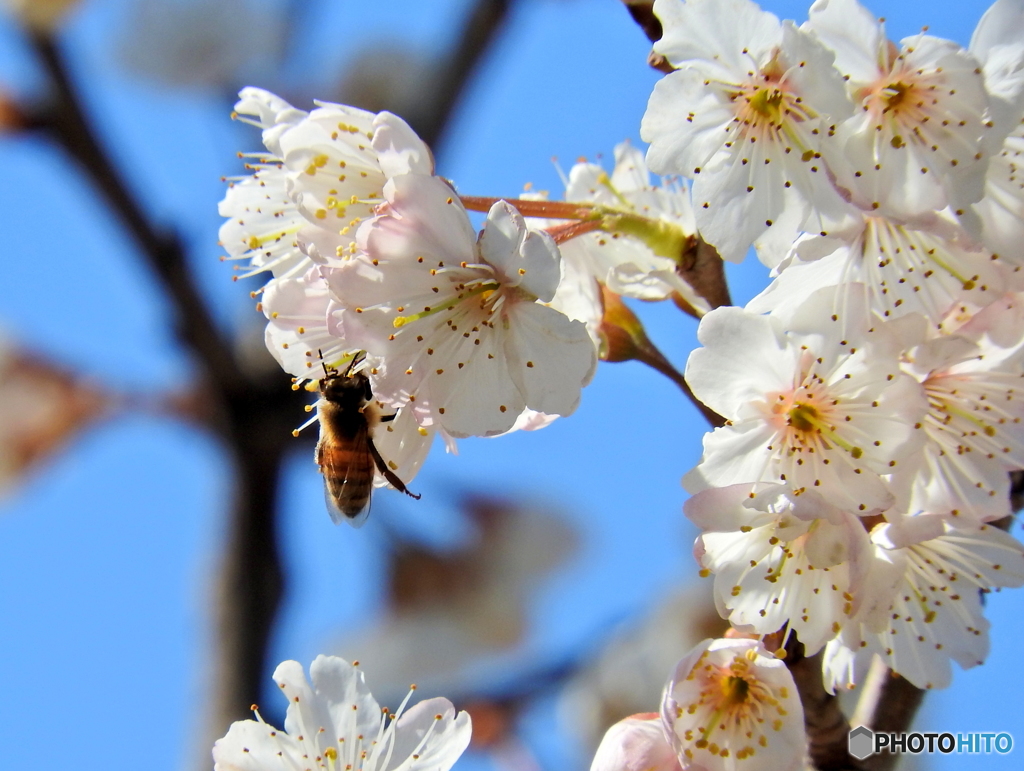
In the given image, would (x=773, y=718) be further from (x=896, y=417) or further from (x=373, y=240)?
Answer: (x=373, y=240)

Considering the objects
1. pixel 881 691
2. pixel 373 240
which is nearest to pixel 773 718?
pixel 881 691

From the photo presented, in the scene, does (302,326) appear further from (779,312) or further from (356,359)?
(779,312)

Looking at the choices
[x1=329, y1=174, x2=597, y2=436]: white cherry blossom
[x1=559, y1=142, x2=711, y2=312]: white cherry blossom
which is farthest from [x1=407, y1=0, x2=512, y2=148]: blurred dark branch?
[x1=329, y1=174, x2=597, y2=436]: white cherry blossom

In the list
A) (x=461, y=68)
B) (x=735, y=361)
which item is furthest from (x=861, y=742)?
(x=461, y=68)

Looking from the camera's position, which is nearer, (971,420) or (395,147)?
(395,147)

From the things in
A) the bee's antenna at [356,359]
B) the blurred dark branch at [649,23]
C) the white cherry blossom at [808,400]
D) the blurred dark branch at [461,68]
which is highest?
the blurred dark branch at [461,68]

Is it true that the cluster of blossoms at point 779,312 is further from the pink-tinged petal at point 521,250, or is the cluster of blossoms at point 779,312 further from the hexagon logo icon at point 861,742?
the hexagon logo icon at point 861,742

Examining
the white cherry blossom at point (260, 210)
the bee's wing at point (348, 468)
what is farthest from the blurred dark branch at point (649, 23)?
the bee's wing at point (348, 468)

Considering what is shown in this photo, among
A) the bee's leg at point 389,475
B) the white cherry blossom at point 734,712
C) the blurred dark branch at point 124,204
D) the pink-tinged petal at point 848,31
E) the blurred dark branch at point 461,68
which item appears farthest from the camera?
the blurred dark branch at point 461,68
